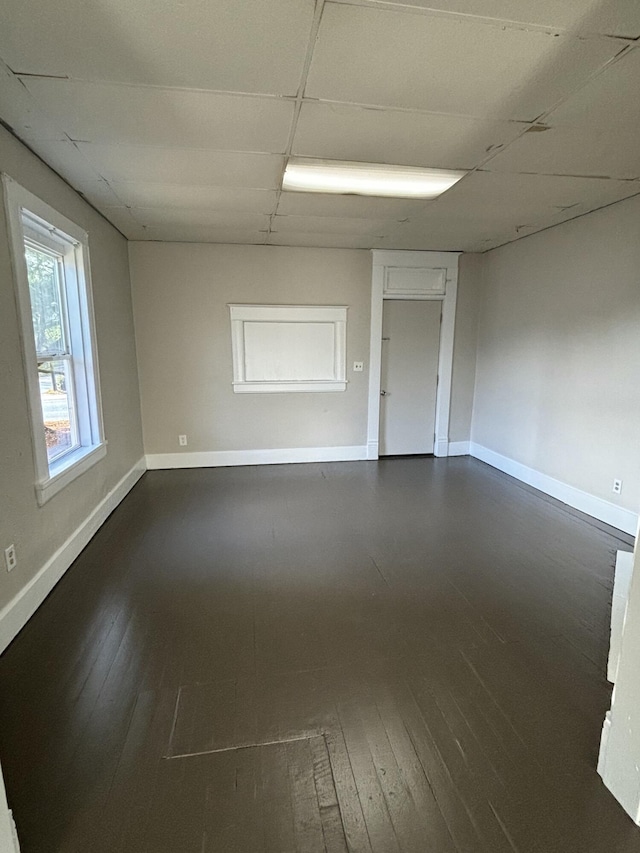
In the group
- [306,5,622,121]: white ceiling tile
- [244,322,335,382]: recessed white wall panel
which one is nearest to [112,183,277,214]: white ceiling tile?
[306,5,622,121]: white ceiling tile

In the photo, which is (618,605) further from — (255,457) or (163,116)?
(255,457)

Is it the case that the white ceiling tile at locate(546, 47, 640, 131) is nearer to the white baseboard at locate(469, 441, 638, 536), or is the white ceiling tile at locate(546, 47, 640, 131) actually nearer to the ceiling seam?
the ceiling seam

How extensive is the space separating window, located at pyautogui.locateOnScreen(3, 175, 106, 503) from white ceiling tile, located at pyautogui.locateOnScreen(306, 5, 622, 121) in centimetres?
177

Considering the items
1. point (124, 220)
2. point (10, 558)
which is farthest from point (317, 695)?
point (124, 220)

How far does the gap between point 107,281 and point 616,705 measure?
4.32 m

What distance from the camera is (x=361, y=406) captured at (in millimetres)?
5164

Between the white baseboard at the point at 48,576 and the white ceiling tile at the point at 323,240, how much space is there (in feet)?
9.78

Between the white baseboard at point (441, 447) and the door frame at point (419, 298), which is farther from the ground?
the door frame at point (419, 298)

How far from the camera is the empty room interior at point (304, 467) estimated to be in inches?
54.4

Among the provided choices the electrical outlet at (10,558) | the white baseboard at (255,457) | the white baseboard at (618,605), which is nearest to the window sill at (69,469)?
the electrical outlet at (10,558)

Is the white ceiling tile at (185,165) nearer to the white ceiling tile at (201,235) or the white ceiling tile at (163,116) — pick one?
the white ceiling tile at (163,116)

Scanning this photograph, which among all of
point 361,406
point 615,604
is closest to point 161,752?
point 615,604

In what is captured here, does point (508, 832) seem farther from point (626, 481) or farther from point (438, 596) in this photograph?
point (626, 481)

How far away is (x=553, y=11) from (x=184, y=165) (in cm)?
202
